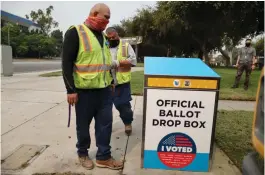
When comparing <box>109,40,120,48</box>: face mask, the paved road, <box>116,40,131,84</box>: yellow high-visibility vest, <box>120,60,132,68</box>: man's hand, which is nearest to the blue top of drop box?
<box>120,60,132,68</box>: man's hand

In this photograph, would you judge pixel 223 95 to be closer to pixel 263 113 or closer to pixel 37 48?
pixel 263 113

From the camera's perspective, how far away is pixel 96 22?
286 centimetres

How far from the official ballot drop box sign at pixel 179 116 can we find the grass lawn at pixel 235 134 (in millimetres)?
640

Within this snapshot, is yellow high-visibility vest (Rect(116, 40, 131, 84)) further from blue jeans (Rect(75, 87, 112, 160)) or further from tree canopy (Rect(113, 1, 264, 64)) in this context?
tree canopy (Rect(113, 1, 264, 64))

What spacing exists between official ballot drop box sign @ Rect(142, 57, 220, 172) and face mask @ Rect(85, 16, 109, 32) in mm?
660

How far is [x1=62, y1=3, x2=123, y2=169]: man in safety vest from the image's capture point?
2812mm

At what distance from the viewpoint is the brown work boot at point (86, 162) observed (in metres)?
3.03

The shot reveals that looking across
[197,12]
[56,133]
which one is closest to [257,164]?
[56,133]

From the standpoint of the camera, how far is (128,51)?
401 centimetres

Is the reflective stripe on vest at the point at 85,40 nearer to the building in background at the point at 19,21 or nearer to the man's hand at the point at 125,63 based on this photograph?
the man's hand at the point at 125,63

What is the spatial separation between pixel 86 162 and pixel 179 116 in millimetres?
1173

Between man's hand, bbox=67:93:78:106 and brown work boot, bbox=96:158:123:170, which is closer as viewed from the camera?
man's hand, bbox=67:93:78:106

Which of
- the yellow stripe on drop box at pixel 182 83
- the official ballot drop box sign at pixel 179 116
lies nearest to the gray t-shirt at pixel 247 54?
the official ballot drop box sign at pixel 179 116

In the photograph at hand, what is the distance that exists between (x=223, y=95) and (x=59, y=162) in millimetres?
5900
